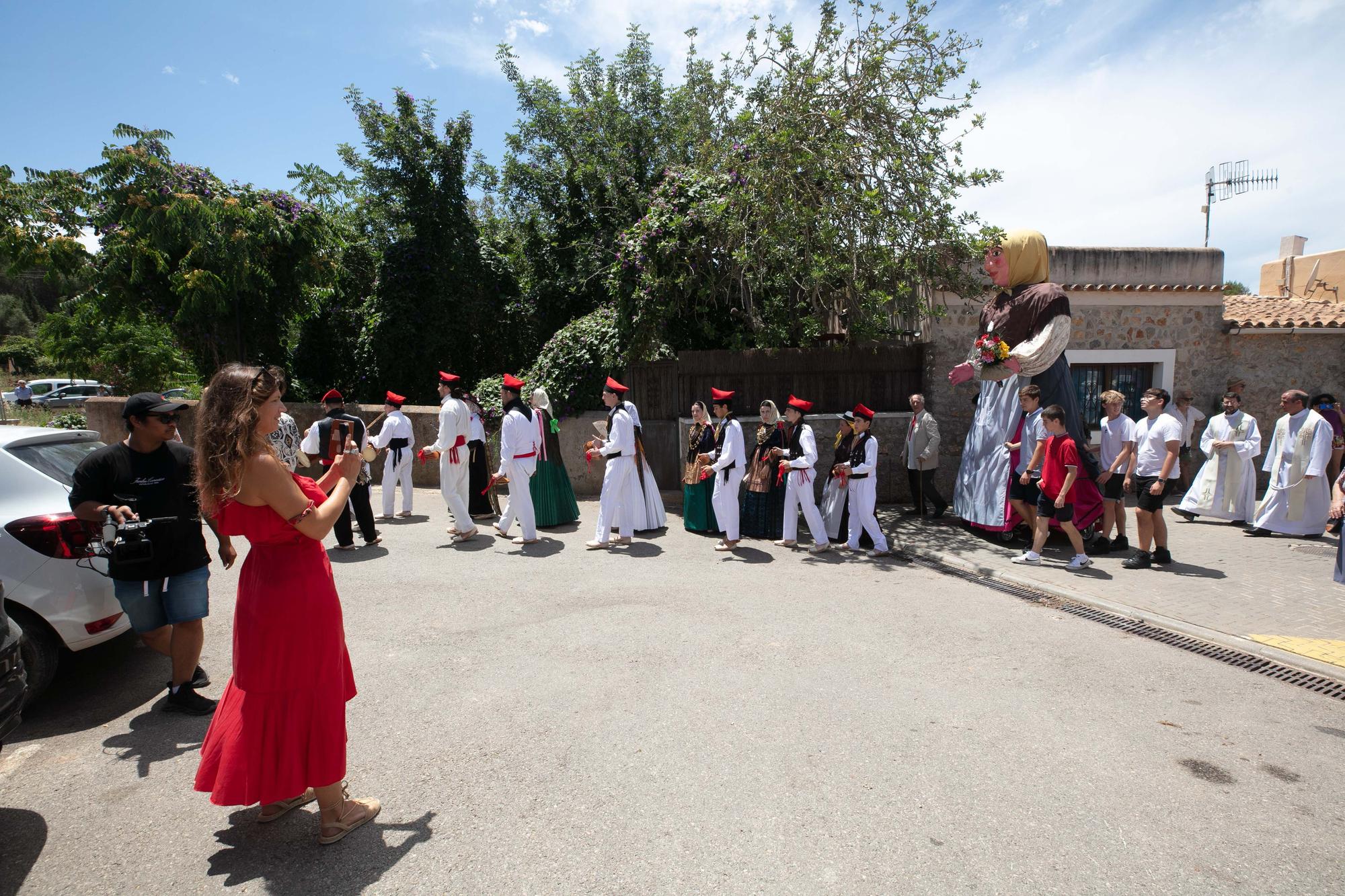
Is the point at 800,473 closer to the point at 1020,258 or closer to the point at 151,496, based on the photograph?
the point at 1020,258

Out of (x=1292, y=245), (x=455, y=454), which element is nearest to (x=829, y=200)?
(x=455, y=454)

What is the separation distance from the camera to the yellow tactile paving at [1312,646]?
4973 millimetres

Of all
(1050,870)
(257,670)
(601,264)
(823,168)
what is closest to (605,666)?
(257,670)

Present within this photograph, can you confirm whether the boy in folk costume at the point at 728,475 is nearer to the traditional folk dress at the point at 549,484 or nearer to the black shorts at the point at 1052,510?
the traditional folk dress at the point at 549,484

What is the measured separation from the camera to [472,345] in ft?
52.9

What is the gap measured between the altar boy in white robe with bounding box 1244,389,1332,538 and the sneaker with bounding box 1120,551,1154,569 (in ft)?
9.28

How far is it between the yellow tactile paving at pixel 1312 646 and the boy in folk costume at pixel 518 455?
658 cm

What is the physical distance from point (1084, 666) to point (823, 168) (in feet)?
22.0

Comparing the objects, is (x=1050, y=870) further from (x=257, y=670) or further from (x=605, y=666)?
(x=257, y=670)

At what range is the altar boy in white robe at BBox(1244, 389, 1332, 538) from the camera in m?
8.57

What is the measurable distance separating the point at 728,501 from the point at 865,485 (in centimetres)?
151

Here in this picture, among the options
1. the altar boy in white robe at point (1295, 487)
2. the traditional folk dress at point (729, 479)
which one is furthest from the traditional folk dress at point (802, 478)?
the altar boy in white robe at point (1295, 487)

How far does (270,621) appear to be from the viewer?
281 cm

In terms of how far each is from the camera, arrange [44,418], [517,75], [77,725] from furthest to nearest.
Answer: [517,75] < [44,418] < [77,725]
